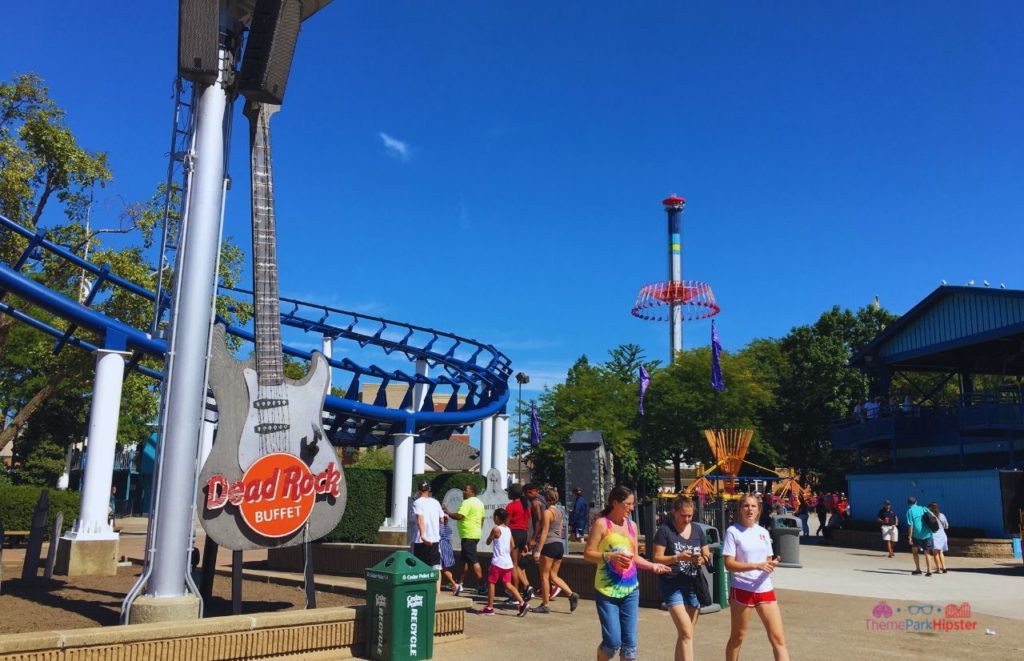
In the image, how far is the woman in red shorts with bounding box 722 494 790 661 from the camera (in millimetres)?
6562

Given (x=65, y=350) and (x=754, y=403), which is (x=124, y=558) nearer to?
(x=65, y=350)

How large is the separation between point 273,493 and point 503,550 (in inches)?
→ 135

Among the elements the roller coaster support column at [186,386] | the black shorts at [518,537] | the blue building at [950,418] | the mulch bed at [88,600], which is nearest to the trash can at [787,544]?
the blue building at [950,418]

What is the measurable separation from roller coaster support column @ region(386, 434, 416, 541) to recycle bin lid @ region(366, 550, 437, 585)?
12274 mm

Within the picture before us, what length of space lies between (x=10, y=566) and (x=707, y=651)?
13.1m

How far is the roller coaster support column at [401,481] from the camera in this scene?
822 inches

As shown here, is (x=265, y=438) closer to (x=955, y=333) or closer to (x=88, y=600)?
(x=88, y=600)

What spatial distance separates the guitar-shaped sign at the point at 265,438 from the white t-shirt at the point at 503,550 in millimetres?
2397

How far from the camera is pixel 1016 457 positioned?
2659 centimetres

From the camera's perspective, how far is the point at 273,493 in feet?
29.3

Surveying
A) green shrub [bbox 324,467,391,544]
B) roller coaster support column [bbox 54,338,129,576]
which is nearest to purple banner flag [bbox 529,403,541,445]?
green shrub [bbox 324,467,391,544]

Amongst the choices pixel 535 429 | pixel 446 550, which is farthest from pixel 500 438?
pixel 446 550

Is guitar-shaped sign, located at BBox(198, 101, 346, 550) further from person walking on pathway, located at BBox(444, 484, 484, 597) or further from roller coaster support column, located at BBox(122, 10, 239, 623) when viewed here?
person walking on pathway, located at BBox(444, 484, 484, 597)

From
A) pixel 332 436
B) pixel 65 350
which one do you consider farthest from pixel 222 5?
pixel 332 436
